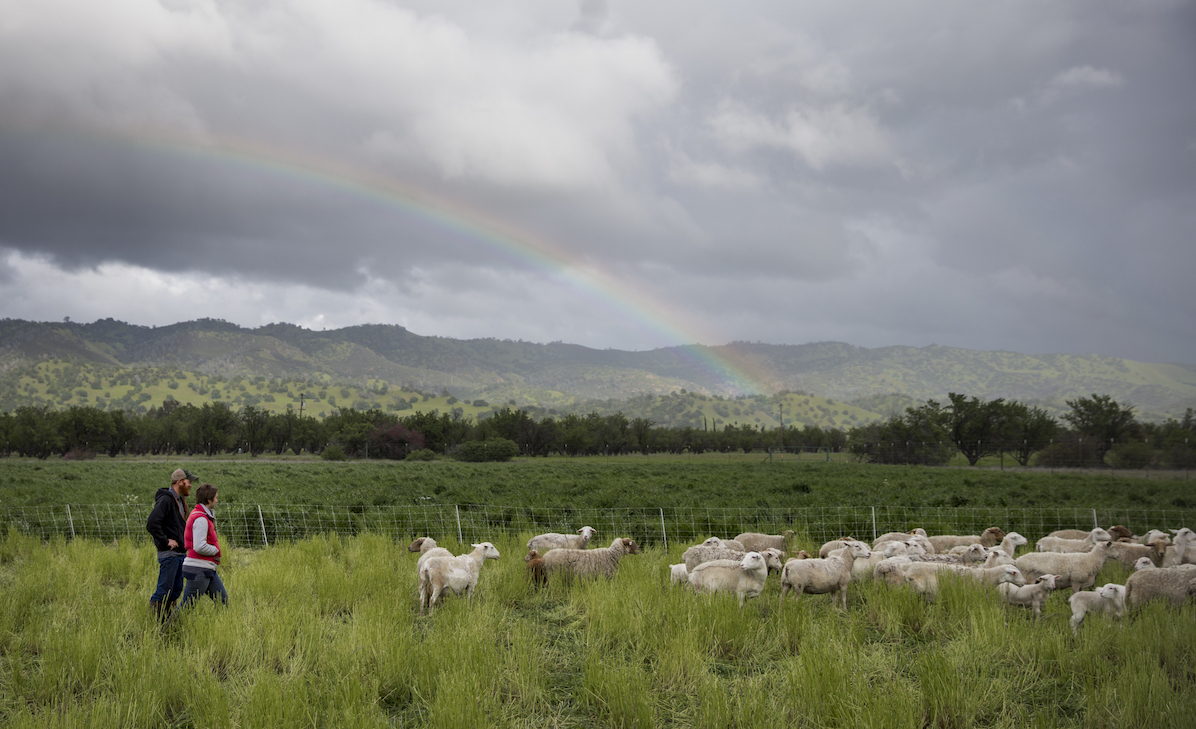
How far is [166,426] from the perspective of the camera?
101438 millimetres

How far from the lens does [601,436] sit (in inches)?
4274

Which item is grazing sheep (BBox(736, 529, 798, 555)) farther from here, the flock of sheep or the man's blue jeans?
the man's blue jeans

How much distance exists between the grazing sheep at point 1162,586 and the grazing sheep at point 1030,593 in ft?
3.10

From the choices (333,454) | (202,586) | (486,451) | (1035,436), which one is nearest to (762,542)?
(202,586)

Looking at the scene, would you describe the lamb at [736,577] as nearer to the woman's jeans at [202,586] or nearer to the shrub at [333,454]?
the woman's jeans at [202,586]

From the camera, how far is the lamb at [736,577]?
8781 millimetres

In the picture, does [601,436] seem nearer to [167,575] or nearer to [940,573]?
[940,573]

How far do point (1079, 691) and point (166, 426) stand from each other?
4799 inches

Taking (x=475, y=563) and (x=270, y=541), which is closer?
(x=475, y=563)

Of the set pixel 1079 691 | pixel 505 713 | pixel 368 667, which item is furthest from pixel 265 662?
pixel 1079 691

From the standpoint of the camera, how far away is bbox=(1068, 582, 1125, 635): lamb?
25.1 ft

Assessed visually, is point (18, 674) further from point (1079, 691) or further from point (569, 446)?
point (569, 446)

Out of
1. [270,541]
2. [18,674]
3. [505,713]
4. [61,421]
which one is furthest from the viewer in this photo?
[61,421]

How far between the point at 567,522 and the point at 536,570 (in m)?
7.85
